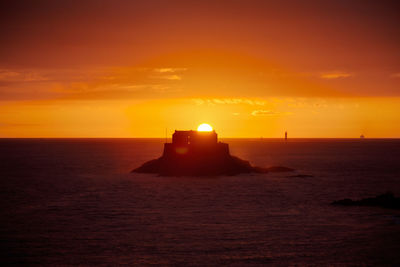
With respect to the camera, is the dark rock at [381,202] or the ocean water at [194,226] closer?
the ocean water at [194,226]

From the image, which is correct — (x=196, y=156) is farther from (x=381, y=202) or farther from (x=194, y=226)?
(x=194, y=226)

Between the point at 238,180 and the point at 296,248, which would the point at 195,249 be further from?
the point at 238,180

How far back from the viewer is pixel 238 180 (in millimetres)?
95750

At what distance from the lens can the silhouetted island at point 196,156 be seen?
98.8m

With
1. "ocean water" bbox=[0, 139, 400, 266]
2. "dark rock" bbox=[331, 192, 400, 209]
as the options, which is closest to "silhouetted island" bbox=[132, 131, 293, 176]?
"ocean water" bbox=[0, 139, 400, 266]

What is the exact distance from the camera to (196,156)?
334 ft

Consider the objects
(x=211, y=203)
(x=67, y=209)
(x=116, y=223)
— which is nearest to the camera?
(x=116, y=223)

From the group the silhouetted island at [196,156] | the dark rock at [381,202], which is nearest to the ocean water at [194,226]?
the dark rock at [381,202]

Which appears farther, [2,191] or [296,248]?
[2,191]

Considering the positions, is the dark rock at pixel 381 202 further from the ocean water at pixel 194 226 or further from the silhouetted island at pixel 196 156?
the silhouetted island at pixel 196 156

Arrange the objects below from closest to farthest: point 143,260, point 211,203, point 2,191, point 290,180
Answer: point 143,260
point 211,203
point 2,191
point 290,180

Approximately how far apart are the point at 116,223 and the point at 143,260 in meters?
14.7

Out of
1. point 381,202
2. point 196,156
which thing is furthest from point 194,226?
point 196,156

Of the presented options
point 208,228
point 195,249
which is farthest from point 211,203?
point 195,249
